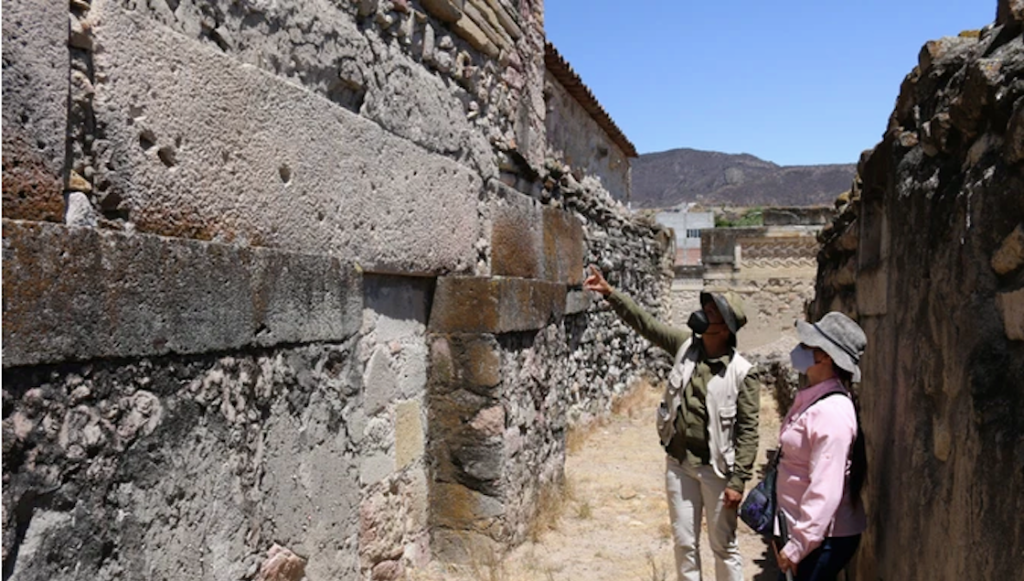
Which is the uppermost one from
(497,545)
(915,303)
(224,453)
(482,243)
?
(482,243)

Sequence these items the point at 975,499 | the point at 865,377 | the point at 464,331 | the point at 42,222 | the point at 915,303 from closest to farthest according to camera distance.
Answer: the point at 42,222 < the point at 975,499 < the point at 915,303 < the point at 865,377 < the point at 464,331

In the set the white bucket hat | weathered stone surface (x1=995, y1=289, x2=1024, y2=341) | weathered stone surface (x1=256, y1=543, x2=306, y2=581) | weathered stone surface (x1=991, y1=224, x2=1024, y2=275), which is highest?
weathered stone surface (x1=991, y1=224, x2=1024, y2=275)

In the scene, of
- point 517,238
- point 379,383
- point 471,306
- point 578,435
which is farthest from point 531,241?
point 578,435

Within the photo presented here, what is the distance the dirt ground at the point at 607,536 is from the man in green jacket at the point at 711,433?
846mm

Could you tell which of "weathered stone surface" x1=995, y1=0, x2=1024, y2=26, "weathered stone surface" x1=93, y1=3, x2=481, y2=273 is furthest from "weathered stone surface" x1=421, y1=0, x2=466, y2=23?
"weathered stone surface" x1=995, y1=0, x2=1024, y2=26

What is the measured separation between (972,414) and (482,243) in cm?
307

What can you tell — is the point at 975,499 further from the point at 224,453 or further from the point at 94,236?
the point at 94,236

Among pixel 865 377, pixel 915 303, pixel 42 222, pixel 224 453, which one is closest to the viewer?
pixel 42 222

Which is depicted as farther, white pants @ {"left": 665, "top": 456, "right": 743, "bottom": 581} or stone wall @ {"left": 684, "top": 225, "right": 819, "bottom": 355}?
stone wall @ {"left": 684, "top": 225, "right": 819, "bottom": 355}

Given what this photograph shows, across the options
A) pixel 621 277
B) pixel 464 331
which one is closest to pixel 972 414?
pixel 464 331

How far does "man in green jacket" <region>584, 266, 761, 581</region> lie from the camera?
149 inches

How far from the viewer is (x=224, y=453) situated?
8.04 feet

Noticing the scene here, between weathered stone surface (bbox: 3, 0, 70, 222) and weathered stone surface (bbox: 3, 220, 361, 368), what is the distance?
0.10m

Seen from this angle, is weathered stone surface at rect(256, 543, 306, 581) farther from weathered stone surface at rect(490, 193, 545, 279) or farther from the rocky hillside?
the rocky hillside
